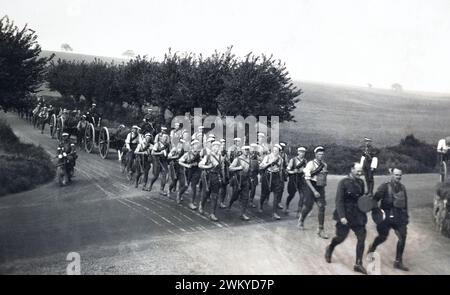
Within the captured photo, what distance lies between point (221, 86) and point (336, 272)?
1336cm

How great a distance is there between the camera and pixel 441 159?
12969 millimetres

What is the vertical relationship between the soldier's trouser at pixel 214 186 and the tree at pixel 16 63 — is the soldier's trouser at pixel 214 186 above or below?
below

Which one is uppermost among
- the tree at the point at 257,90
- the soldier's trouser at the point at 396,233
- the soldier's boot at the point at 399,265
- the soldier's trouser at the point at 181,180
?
the tree at the point at 257,90

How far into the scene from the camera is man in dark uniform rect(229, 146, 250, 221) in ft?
36.2

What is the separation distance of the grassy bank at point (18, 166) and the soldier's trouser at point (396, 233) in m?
7.72

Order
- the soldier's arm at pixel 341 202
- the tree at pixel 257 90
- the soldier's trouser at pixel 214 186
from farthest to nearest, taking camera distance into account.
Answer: the tree at pixel 257 90 → the soldier's trouser at pixel 214 186 → the soldier's arm at pixel 341 202

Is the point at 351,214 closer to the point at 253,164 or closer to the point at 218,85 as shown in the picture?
the point at 253,164

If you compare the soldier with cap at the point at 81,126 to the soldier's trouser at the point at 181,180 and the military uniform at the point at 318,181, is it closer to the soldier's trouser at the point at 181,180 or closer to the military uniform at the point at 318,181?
the soldier's trouser at the point at 181,180

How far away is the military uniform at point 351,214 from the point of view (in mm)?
8188

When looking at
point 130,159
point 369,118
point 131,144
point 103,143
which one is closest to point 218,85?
point 103,143

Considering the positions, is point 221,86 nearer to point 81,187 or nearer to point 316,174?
point 81,187

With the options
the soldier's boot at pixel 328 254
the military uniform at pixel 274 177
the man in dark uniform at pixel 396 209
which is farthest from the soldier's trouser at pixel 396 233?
the military uniform at pixel 274 177

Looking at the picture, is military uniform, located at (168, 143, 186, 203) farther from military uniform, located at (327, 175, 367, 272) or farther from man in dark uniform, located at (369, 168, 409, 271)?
man in dark uniform, located at (369, 168, 409, 271)

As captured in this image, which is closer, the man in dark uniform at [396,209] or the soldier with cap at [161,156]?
the man in dark uniform at [396,209]
